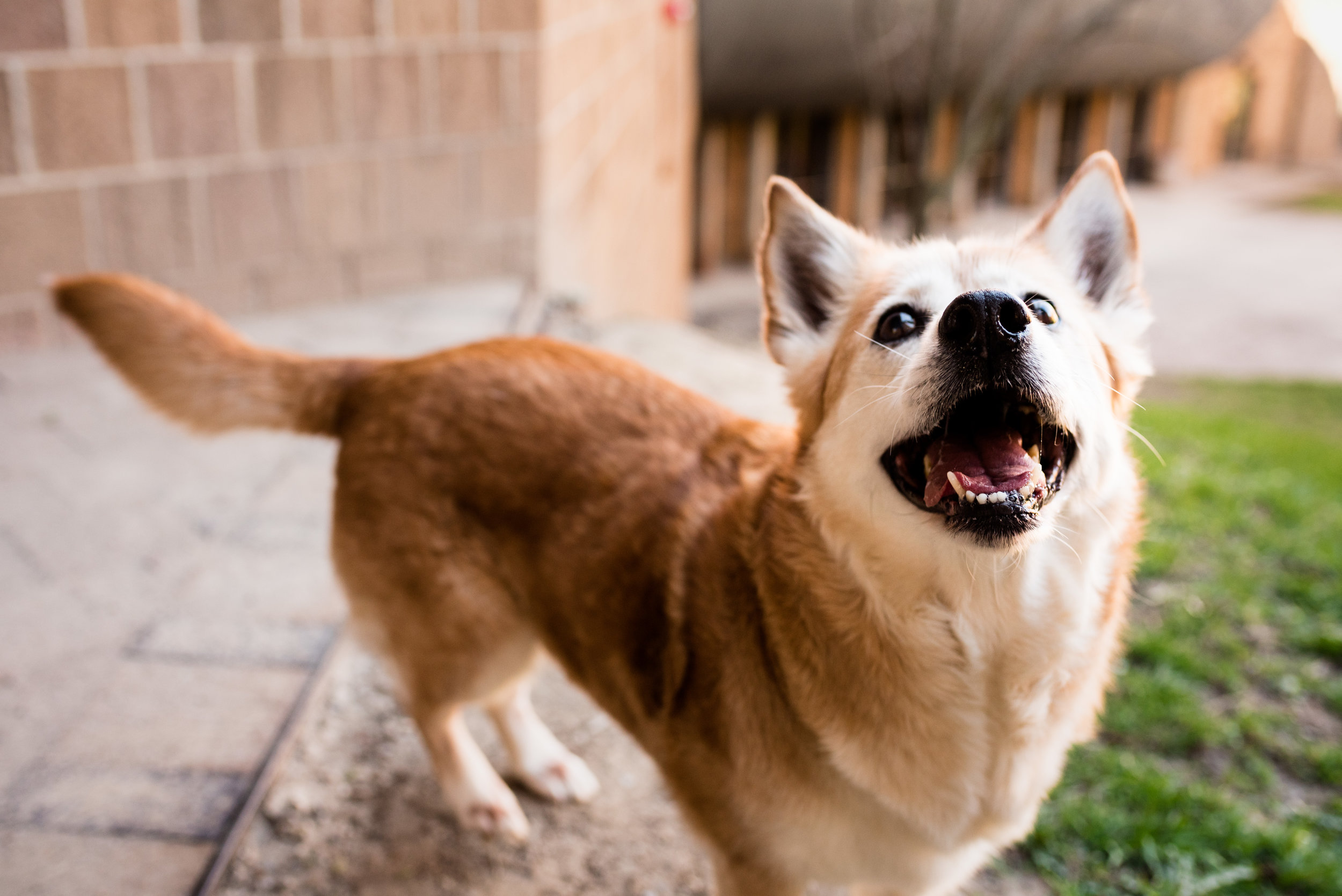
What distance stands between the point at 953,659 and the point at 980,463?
0.33 m

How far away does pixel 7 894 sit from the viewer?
6.45ft

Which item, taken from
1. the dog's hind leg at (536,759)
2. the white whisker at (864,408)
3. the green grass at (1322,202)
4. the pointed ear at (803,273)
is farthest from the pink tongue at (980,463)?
the green grass at (1322,202)

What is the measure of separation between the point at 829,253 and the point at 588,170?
418 cm

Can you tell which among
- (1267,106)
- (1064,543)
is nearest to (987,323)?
(1064,543)

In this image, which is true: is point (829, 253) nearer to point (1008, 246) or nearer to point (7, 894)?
point (1008, 246)

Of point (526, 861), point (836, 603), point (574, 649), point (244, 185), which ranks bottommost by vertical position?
point (526, 861)

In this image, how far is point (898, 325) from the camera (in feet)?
5.83

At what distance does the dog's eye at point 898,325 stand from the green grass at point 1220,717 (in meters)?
1.40

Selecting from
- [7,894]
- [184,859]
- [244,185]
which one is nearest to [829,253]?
[184,859]

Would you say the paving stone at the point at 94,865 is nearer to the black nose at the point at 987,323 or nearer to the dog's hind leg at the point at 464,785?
the dog's hind leg at the point at 464,785

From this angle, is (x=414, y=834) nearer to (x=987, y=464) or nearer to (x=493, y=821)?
(x=493, y=821)

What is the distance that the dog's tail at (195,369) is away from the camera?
2.29 m

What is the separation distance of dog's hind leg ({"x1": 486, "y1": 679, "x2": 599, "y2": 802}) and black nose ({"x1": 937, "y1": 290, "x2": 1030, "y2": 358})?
4.54 ft

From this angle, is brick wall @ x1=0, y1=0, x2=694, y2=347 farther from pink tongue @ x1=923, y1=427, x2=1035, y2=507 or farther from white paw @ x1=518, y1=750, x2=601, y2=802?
pink tongue @ x1=923, y1=427, x2=1035, y2=507
